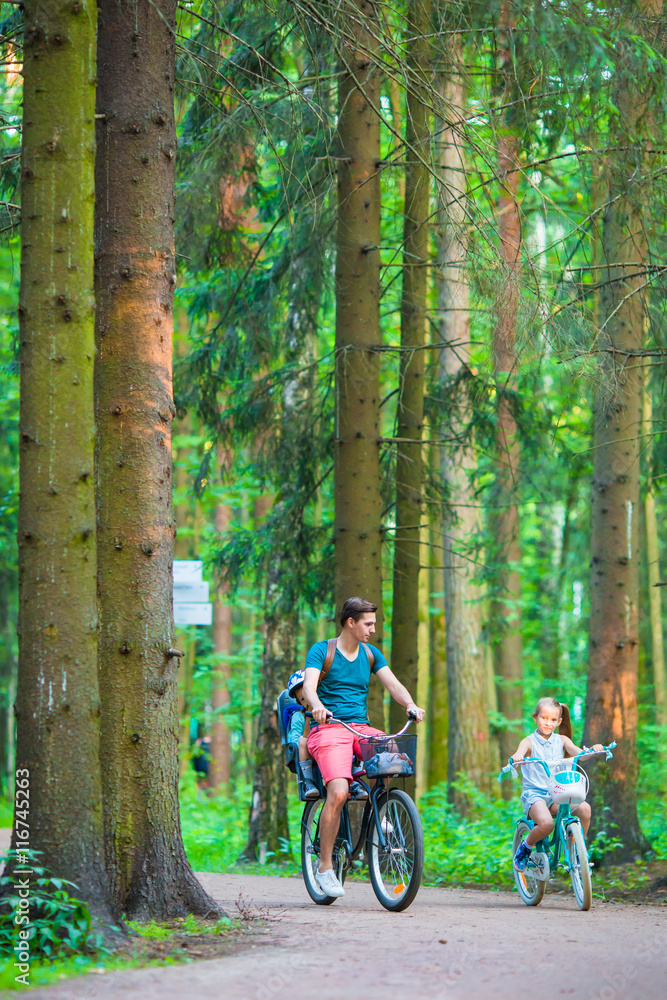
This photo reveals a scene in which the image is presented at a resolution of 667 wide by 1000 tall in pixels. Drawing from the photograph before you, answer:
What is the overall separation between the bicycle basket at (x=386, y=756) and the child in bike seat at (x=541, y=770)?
1102 millimetres

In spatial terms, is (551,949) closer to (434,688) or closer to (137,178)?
(137,178)

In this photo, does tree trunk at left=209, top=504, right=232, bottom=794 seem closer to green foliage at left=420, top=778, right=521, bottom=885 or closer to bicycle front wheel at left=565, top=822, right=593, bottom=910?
green foliage at left=420, top=778, right=521, bottom=885

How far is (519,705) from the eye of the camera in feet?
65.7

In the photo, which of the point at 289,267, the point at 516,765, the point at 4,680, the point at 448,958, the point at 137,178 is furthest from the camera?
the point at 4,680

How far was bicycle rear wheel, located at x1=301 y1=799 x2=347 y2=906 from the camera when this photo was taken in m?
6.82

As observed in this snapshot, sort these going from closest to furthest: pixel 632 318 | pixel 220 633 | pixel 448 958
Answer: pixel 448 958
pixel 632 318
pixel 220 633

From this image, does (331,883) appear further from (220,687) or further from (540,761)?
(220,687)

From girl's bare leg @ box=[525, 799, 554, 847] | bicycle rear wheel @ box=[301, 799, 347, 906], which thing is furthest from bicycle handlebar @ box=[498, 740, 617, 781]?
bicycle rear wheel @ box=[301, 799, 347, 906]

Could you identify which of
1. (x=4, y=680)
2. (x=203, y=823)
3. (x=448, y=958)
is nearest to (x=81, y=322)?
(x=448, y=958)

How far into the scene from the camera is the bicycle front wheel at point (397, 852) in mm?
6082

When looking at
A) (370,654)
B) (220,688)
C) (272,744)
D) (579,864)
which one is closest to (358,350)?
(370,654)

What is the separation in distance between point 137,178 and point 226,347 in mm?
5281

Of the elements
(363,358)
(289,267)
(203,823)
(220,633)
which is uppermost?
(289,267)

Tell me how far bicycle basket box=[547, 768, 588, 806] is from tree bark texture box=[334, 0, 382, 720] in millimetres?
2800
